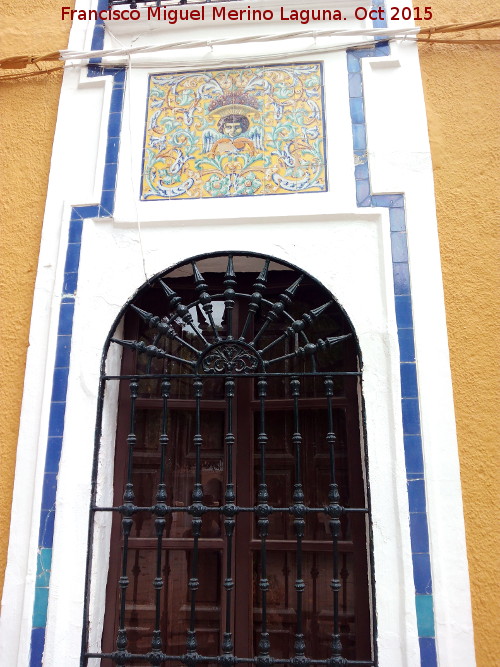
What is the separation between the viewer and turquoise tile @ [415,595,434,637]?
199cm

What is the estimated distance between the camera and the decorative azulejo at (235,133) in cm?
257

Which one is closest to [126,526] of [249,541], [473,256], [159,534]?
[159,534]

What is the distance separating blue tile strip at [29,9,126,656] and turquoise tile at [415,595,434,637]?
1.33 meters

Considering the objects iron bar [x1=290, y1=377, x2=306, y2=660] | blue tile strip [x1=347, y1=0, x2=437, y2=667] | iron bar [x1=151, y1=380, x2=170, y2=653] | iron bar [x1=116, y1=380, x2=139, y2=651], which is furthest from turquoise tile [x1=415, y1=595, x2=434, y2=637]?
iron bar [x1=116, y1=380, x2=139, y2=651]

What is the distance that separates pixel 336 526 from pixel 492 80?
6.77 ft

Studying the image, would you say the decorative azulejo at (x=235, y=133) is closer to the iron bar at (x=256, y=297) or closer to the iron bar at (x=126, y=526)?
the iron bar at (x=256, y=297)

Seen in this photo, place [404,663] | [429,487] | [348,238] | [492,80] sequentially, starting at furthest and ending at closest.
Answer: [492,80], [348,238], [429,487], [404,663]

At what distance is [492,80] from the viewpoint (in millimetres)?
2623

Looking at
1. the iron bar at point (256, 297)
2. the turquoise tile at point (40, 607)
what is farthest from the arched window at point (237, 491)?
the turquoise tile at point (40, 607)

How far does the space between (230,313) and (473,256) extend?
1.03 metres

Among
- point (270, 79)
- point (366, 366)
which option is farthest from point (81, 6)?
point (366, 366)

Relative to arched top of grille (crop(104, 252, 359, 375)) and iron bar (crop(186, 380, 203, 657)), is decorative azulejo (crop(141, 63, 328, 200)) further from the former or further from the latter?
iron bar (crop(186, 380, 203, 657))

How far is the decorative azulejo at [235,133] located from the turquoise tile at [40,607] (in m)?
1.65

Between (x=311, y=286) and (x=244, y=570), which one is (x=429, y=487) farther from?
(x=311, y=286)
